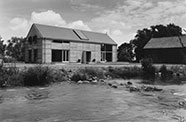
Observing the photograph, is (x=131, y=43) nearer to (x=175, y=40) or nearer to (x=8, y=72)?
(x=175, y=40)

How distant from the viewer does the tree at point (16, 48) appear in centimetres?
4692

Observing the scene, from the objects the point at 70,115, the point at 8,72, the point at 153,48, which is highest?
the point at 153,48

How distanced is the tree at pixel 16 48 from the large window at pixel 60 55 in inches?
640

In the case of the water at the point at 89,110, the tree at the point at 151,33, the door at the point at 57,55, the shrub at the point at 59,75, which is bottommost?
the water at the point at 89,110

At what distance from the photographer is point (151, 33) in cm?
5347

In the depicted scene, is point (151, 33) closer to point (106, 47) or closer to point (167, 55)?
point (167, 55)

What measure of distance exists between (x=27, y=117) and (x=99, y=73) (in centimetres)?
1327

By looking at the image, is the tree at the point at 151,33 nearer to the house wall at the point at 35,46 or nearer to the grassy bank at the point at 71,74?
the grassy bank at the point at 71,74

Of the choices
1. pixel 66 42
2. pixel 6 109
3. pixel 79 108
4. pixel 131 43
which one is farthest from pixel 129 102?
pixel 131 43

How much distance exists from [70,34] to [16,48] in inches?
828

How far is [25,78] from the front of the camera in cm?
1534

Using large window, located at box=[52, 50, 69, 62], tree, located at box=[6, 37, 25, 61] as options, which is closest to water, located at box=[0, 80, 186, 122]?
large window, located at box=[52, 50, 69, 62]

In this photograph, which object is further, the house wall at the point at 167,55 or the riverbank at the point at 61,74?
the house wall at the point at 167,55

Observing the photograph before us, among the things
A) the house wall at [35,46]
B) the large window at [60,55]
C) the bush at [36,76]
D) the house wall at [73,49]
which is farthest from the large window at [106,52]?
the bush at [36,76]
